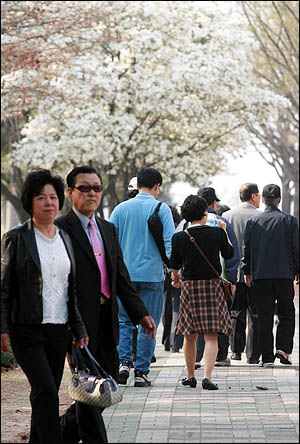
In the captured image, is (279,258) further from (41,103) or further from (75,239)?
(41,103)

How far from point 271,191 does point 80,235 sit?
5386 mm

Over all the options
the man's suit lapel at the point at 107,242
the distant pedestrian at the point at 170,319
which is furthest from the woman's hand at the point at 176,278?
the man's suit lapel at the point at 107,242

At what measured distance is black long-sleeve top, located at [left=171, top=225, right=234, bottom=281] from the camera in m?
9.59

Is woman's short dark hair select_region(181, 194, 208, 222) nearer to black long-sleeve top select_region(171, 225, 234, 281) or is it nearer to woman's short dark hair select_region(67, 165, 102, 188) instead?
black long-sleeve top select_region(171, 225, 234, 281)

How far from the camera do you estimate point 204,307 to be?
9.68 m

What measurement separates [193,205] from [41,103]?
1789 cm

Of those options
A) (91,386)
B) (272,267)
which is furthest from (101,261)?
(272,267)

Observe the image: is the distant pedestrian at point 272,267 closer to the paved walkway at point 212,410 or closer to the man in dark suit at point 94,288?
the paved walkway at point 212,410

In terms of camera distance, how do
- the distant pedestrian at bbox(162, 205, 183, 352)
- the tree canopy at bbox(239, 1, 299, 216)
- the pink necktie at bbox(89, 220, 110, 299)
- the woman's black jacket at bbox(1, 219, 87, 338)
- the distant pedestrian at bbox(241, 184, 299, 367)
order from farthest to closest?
1. the tree canopy at bbox(239, 1, 299, 216)
2. the distant pedestrian at bbox(162, 205, 183, 352)
3. the distant pedestrian at bbox(241, 184, 299, 367)
4. the pink necktie at bbox(89, 220, 110, 299)
5. the woman's black jacket at bbox(1, 219, 87, 338)

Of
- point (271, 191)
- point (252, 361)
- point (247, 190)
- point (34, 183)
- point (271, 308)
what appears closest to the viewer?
point (34, 183)

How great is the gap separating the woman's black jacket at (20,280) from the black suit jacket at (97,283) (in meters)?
0.40

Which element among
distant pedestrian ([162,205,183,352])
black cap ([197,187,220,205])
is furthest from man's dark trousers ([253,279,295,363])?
distant pedestrian ([162,205,183,352])

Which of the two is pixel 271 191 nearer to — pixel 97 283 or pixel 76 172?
pixel 76 172

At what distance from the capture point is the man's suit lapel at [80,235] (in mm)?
6402
